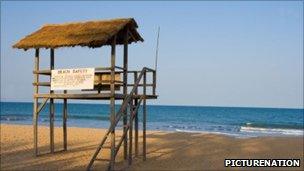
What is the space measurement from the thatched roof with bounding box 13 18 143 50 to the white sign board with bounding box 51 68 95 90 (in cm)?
82

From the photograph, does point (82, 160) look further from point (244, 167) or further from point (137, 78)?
point (244, 167)

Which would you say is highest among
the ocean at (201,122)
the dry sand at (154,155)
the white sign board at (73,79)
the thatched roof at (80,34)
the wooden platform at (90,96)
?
the thatched roof at (80,34)

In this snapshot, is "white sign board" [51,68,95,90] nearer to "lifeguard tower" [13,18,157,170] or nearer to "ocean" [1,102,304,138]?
"lifeguard tower" [13,18,157,170]

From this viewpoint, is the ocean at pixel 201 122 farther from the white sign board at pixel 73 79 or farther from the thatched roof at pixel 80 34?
the white sign board at pixel 73 79

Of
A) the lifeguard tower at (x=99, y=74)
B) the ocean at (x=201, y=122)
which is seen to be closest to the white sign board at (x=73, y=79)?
the lifeguard tower at (x=99, y=74)

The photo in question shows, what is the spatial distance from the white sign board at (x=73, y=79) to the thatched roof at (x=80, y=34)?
2.70ft

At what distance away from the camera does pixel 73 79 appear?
14469 millimetres

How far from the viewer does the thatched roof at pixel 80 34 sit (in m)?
14.0

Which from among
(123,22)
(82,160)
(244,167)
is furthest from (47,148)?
(244,167)

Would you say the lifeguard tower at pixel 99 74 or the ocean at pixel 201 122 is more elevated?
the lifeguard tower at pixel 99 74

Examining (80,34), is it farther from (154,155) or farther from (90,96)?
(154,155)

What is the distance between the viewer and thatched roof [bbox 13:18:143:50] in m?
14.0

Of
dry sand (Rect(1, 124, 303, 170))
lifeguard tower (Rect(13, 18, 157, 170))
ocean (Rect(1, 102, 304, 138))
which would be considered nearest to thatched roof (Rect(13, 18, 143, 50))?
lifeguard tower (Rect(13, 18, 157, 170))

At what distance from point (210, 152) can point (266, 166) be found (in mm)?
3966
